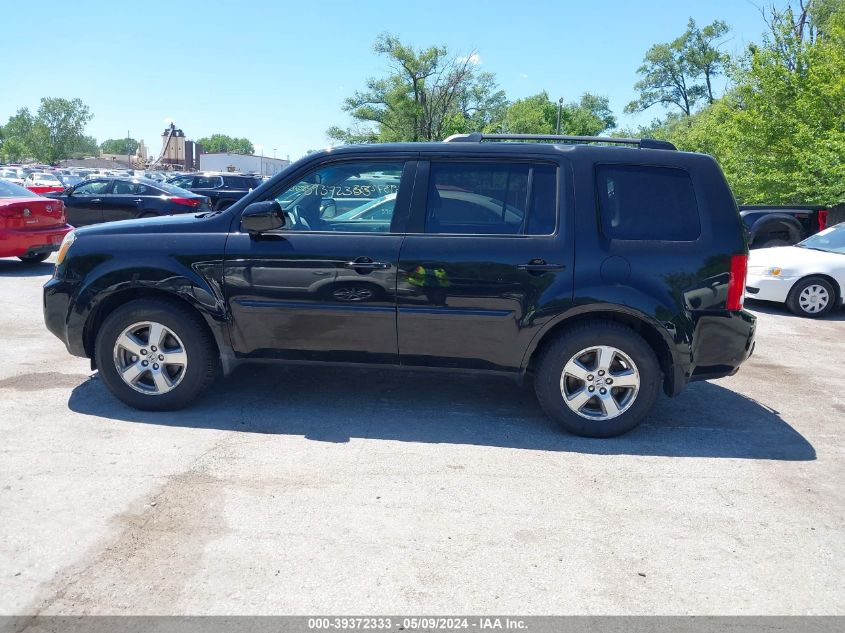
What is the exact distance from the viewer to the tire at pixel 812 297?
394 inches

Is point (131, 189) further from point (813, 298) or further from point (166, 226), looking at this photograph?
point (813, 298)

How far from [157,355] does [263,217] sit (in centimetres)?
125

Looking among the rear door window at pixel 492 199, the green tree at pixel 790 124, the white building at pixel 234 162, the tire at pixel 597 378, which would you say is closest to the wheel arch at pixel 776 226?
the green tree at pixel 790 124

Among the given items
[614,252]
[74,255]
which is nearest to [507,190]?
[614,252]

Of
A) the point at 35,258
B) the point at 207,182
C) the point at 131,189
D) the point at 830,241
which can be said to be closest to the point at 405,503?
the point at 830,241

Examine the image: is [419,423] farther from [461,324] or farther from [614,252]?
[614,252]

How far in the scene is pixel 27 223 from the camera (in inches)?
445

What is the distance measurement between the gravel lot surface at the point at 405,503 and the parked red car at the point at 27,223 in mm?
6149

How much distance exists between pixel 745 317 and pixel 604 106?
8130cm

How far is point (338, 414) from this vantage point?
5.19 metres

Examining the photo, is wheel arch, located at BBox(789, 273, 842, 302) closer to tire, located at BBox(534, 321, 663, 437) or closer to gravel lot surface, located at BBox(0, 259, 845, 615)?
gravel lot surface, located at BBox(0, 259, 845, 615)

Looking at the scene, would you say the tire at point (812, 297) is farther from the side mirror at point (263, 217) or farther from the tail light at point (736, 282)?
the side mirror at point (263, 217)

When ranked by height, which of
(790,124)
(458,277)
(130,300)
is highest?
(790,124)

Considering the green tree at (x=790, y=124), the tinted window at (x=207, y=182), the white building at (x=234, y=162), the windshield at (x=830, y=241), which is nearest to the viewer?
the windshield at (x=830, y=241)
